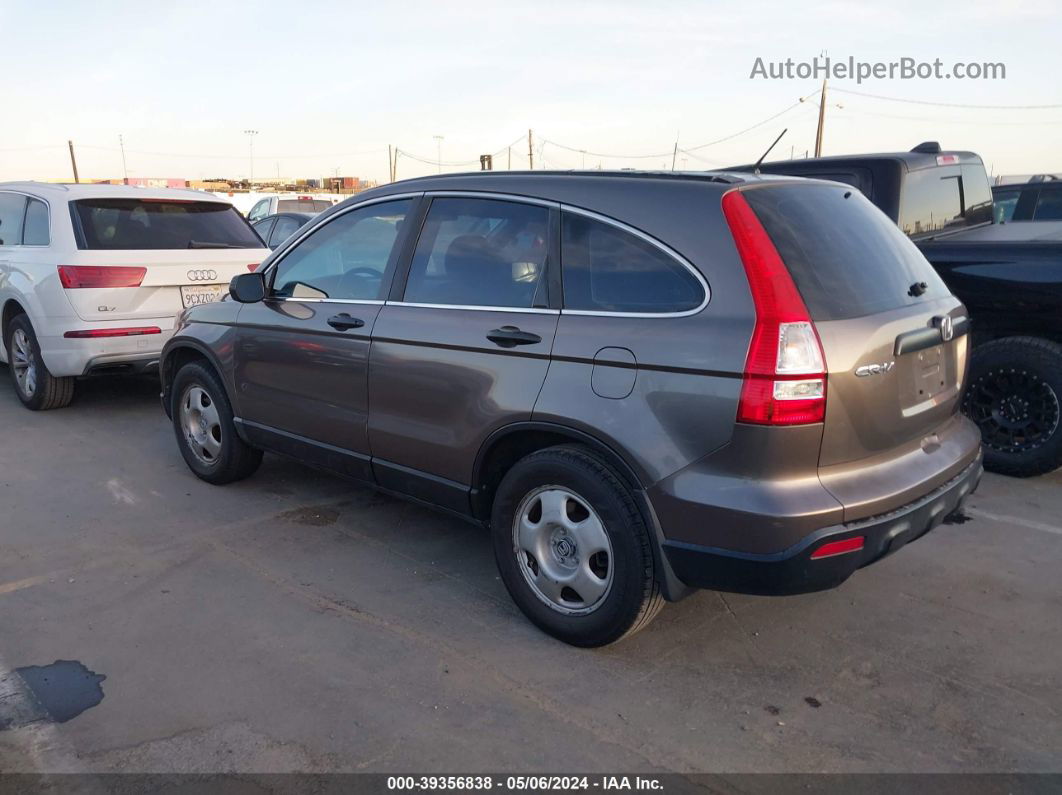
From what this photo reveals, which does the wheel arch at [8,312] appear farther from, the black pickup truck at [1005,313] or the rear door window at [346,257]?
the black pickup truck at [1005,313]

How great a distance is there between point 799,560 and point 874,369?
0.69m

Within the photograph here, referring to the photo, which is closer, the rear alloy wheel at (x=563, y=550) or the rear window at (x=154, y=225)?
the rear alloy wheel at (x=563, y=550)

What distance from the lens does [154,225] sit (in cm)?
686

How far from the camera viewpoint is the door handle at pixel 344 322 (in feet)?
13.2

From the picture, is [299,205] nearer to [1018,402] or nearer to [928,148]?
[928,148]

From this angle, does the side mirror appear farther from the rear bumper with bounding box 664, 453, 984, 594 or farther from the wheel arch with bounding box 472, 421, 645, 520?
the rear bumper with bounding box 664, 453, 984, 594

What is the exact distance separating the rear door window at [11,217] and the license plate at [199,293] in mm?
1589

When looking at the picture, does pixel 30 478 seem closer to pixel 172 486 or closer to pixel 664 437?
pixel 172 486

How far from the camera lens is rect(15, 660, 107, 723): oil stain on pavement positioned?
9.75ft

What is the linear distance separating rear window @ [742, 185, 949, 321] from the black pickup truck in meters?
1.90

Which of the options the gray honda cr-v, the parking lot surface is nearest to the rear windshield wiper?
the parking lot surface

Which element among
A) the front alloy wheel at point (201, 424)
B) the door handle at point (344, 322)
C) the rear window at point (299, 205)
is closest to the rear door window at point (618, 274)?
the door handle at point (344, 322)
